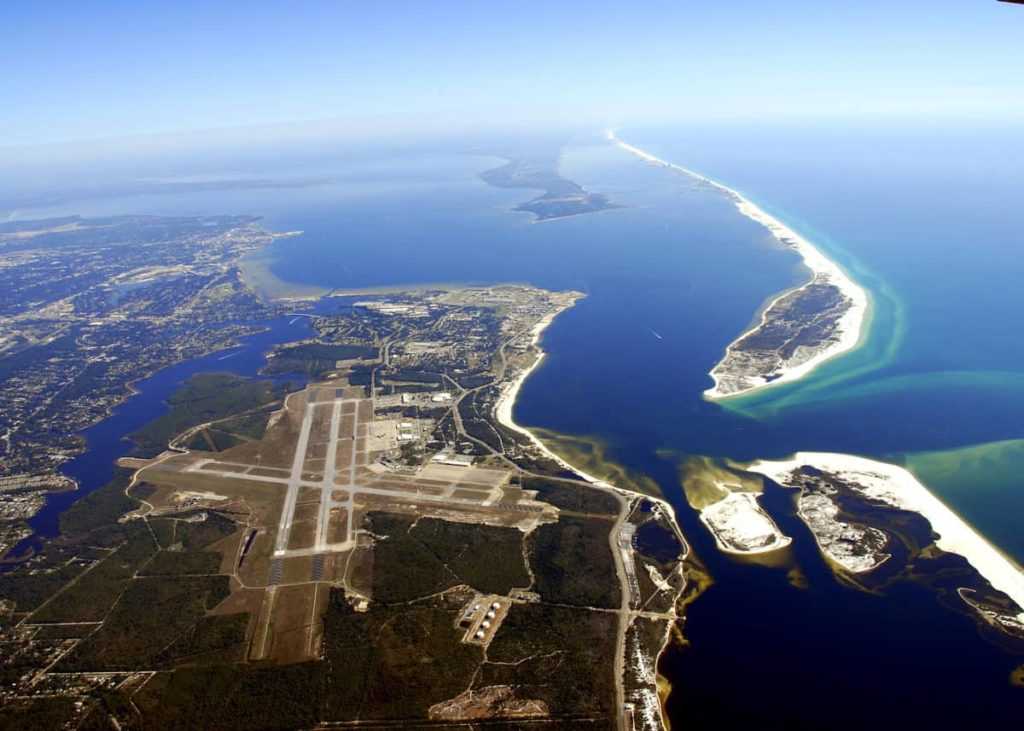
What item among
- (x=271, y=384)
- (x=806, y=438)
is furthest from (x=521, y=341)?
(x=806, y=438)

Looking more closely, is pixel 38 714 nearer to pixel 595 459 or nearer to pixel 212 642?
pixel 212 642

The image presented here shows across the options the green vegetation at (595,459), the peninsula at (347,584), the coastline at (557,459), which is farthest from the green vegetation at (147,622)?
the green vegetation at (595,459)

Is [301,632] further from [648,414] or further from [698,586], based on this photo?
[648,414]

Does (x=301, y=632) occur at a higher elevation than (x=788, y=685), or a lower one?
higher

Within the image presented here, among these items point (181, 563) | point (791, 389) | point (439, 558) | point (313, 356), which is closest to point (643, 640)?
point (439, 558)

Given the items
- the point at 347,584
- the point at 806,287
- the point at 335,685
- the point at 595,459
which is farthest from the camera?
the point at 806,287
